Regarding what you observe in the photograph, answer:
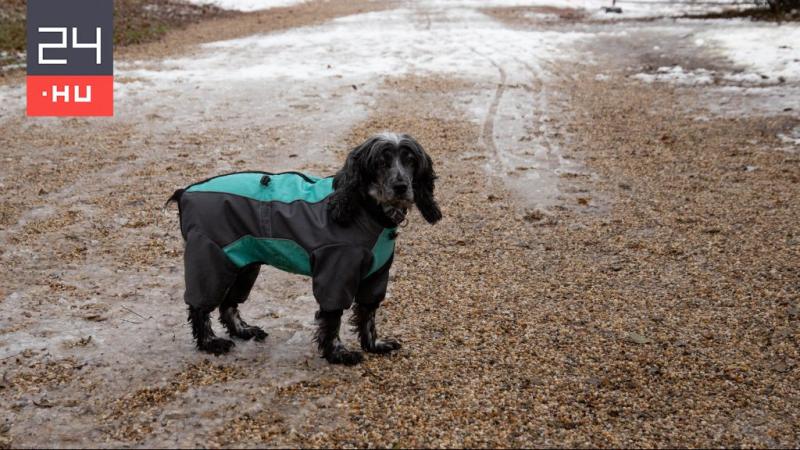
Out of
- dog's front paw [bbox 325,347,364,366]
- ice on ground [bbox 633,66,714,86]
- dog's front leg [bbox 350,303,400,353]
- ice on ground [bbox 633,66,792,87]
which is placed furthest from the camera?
ice on ground [bbox 633,66,714,86]

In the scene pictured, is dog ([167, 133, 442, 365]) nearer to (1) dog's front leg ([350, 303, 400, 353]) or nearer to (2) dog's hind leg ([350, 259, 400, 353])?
(2) dog's hind leg ([350, 259, 400, 353])

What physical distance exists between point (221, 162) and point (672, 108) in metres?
7.97

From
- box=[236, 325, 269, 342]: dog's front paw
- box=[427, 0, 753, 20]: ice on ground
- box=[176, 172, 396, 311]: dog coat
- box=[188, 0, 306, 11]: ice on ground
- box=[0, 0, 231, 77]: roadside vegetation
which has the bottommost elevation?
box=[236, 325, 269, 342]: dog's front paw

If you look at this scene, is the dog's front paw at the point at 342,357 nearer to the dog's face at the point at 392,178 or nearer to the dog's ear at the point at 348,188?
the dog's ear at the point at 348,188

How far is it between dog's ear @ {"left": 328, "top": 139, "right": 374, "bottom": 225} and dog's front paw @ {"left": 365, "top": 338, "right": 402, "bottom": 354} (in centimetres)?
105

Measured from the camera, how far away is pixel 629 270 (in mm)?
6355

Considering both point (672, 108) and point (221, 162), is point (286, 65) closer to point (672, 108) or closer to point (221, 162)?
point (221, 162)

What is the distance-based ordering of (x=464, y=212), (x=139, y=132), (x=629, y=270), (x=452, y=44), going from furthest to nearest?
(x=452, y=44), (x=139, y=132), (x=464, y=212), (x=629, y=270)

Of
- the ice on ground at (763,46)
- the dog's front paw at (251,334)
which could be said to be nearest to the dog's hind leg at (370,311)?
the dog's front paw at (251,334)

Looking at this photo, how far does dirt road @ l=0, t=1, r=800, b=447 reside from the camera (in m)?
4.05

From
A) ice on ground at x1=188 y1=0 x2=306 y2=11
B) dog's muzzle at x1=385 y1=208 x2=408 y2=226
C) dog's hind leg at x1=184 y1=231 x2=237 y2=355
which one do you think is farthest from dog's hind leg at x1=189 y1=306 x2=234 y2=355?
ice on ground at x1=188 y1=0 x2=306 y2=11

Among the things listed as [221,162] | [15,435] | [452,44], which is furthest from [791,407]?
[452,44]

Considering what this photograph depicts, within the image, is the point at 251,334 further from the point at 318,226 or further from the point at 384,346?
the point at 318,226

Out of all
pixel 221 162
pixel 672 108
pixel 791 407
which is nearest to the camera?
pixel 791 407
